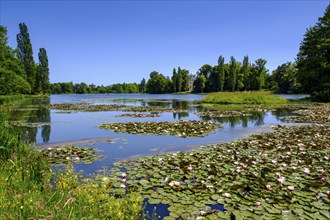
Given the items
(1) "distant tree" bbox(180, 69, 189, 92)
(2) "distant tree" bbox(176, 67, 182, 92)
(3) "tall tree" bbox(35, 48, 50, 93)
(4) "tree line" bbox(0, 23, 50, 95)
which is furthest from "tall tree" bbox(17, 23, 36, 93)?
(1) "distant tree" bbox(180, 69, 189, 92)

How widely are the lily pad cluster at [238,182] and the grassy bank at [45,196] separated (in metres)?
0.97

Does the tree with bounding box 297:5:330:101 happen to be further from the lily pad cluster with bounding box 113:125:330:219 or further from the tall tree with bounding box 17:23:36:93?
the tall tree with bounding box 17:23:36:93

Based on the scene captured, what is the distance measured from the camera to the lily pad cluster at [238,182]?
5043 millimetres

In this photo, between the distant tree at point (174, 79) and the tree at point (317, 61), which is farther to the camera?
the distant tree at point (174, 79)

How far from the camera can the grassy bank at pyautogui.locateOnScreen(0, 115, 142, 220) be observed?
148 inches

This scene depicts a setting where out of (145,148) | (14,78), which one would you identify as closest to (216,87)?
(14,78)

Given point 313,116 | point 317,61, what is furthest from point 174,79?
point 313,116

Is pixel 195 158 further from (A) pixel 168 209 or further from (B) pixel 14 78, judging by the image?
(B) pixel 14 78

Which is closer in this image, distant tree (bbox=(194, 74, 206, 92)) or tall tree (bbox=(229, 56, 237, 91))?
tall tree (bbox=(229, 56, 237, 91))

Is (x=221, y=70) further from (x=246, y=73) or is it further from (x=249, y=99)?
(x=249, y=99)

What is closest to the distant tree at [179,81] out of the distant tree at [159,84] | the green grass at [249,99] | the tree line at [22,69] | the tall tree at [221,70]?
the distant tree at [159,84]

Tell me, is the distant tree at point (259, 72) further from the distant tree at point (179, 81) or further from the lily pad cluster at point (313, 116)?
the lily pad cluster at point (313, 116)

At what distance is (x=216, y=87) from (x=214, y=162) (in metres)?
114

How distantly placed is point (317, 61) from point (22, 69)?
184 feet
